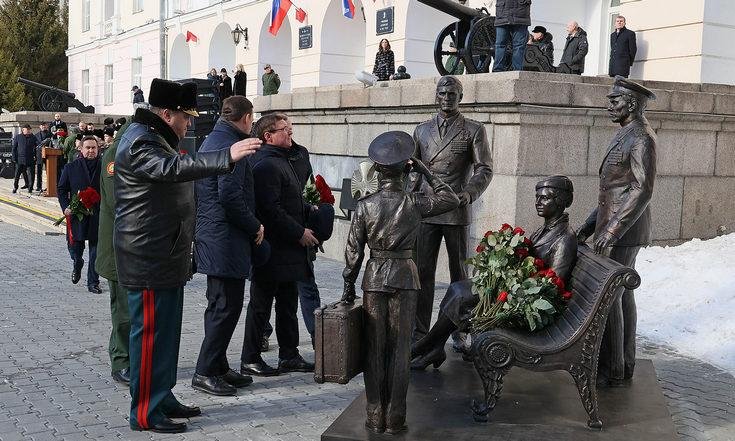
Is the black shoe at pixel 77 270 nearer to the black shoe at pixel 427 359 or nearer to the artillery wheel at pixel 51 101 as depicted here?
the black shoe at pixel 427 359

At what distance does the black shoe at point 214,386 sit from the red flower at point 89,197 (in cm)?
379

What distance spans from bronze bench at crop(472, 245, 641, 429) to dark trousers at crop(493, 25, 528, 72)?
6192 mm

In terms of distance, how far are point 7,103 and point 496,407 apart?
139 ft

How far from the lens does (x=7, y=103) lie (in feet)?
139

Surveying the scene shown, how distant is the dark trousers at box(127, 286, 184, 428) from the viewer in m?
4.72

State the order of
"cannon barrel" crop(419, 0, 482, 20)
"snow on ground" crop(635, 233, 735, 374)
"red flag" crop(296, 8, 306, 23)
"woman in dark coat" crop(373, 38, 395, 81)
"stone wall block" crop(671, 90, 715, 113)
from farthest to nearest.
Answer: "red flag" crop(296, 8, 306, 23), "woman in dark coat" crop(373, 38, 395, 81), "cannon barrel" crop(419, 0, 482, 20), "stone wall block" crop(671, 90, 715, 113), "snow on ground" crop(635, 233, 735, 374)

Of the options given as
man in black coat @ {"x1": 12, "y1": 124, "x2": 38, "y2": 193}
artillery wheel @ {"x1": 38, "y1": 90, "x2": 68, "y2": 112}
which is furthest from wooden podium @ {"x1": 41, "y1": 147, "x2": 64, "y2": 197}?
artillery wheel @ {"x1": 38, "y1": 90, "x2": 68, "y2": 112}

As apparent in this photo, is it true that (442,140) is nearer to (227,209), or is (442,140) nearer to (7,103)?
(227,209)

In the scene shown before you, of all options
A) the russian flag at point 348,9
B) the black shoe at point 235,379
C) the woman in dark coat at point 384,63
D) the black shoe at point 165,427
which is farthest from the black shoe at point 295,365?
the russian flag at point 348,9

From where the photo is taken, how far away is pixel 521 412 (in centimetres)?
489

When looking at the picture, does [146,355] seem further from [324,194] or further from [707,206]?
[707,206]

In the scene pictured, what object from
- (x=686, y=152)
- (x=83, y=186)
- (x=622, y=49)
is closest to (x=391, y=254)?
(x=83, y=186)

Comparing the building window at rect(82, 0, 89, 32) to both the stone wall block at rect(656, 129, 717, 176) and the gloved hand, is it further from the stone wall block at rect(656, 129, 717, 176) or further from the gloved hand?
the gloved hand

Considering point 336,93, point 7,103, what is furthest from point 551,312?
point 7,103
